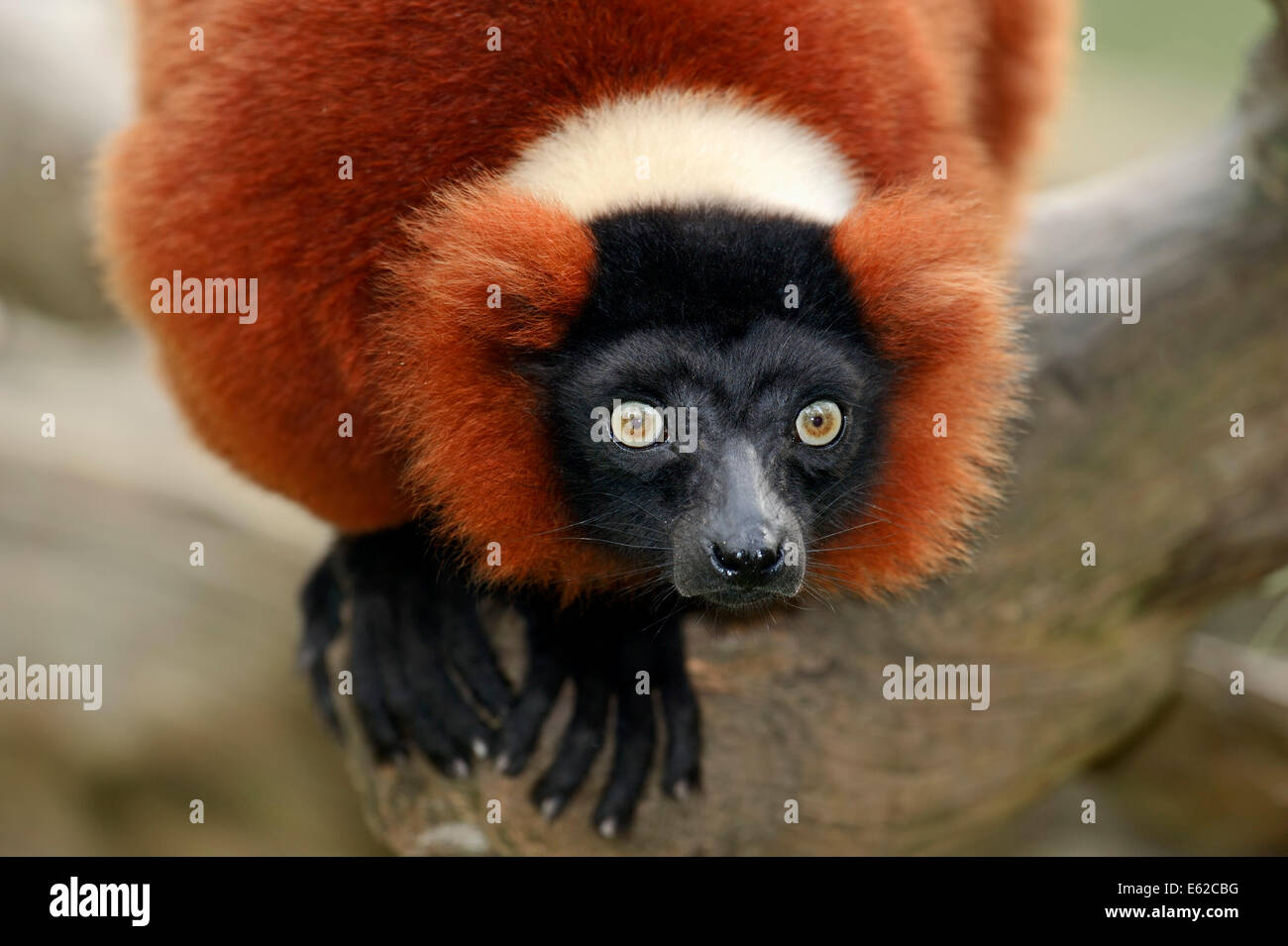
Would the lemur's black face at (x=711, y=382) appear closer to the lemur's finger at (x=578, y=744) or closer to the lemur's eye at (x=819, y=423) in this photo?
the lemur's eye at (x=819, y=423)

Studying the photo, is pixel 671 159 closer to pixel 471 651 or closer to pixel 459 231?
pixel 459 231

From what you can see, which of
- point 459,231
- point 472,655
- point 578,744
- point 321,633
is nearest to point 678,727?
point 578,744

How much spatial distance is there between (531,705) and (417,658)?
0.33 m

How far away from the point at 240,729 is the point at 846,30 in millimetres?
3380

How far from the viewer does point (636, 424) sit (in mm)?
2529

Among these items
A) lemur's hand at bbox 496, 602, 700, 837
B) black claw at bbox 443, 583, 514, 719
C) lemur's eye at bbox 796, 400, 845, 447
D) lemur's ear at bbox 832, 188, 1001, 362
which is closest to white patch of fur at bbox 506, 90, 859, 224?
lemur's ear at bbox 832, 188, 1001, 362

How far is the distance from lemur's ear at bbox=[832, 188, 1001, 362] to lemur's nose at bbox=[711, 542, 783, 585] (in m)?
0.61

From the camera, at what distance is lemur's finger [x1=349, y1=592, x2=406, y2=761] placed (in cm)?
328

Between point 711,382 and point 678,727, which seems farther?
point 678,727

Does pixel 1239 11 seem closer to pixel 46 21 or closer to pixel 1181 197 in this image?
pixel 1181 197

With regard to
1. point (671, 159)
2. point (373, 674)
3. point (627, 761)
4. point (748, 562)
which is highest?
point (671, 159)

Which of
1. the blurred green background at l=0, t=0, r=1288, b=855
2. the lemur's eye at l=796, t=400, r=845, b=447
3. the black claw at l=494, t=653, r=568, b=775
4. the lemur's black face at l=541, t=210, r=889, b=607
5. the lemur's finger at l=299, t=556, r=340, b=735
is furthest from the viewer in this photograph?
the blurred green background at l=0, t=0, r=1288, b=855

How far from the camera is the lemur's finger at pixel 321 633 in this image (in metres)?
3.50

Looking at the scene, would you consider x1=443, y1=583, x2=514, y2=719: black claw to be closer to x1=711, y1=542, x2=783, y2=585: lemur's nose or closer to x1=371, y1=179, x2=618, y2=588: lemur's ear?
x1=371, y1=179, x2=618, y2=588: lemur's ear
